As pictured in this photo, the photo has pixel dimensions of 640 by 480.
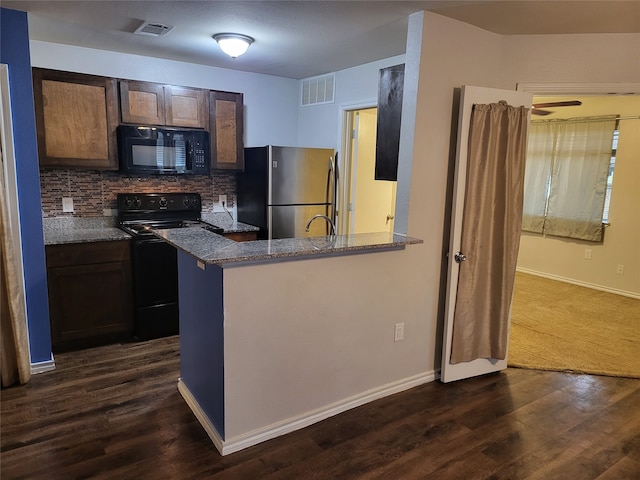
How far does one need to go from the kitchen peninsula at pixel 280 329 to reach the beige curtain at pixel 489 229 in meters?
0.47

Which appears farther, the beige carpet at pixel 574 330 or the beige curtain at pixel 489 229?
the beige carpet at pixel 574 330

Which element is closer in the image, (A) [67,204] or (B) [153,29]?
(B) [153,29]

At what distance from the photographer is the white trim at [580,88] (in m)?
2.86

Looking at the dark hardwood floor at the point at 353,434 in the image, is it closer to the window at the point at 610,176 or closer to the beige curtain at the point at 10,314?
the beige curtain at the point at 10,314

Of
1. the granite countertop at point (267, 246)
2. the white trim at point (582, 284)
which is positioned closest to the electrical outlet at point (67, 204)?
the granite countertop at point (267, 246)

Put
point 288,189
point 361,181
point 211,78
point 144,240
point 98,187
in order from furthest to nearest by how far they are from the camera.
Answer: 1. point 361,181
2. point 211,78
3. point 288,189
4. point 98,187
5. point 144,240

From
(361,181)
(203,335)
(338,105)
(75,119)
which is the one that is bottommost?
(203,335)

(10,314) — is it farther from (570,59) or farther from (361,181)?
(570,59)

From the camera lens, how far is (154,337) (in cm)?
354

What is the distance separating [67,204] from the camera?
3.62m

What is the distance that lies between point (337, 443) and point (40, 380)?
2.01 meters

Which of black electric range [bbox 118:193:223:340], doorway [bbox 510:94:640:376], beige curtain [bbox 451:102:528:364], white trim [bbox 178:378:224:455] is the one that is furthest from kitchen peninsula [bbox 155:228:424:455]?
doorway [bbox 510:94:640:376]

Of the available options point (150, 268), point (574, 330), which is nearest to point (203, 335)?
point (150, 268)

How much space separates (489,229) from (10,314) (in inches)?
121
